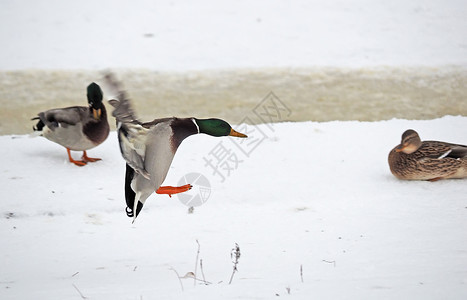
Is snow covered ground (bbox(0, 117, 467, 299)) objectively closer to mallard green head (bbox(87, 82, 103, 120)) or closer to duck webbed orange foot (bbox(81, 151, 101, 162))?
duck webbed orange foot (bbox(81, 151, 101, 162))

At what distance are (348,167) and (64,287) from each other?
220 cm

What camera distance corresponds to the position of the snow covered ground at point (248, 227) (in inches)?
108

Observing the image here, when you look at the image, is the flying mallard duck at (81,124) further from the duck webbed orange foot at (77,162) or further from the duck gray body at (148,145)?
the duck gray body at (148,145)

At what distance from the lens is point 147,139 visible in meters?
2.29

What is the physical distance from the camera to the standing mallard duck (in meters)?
3.77

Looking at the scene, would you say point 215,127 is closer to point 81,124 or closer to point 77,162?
point 81,124

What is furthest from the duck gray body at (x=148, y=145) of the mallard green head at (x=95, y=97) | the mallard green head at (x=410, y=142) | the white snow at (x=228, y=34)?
the white snow at (x=228, y=34)

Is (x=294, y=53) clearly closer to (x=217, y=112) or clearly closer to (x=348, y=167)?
(x=217, y=112)

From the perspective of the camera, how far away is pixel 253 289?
2693 millimetres

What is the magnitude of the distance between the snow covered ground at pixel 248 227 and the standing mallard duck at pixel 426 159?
3.5 inches

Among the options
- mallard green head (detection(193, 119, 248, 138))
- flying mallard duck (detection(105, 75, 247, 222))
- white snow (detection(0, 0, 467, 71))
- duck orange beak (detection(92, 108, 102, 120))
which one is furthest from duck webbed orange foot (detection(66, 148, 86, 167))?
white snow (detection(0, 0, 467, 71))

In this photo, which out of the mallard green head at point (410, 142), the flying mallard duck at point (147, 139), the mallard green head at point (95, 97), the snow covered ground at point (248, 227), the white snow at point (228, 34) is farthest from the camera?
the white snow at point (228, 34)

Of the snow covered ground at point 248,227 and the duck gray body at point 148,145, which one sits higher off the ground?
the duck gray body at point 148,145

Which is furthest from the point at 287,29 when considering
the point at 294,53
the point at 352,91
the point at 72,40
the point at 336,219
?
the point at 336,219
